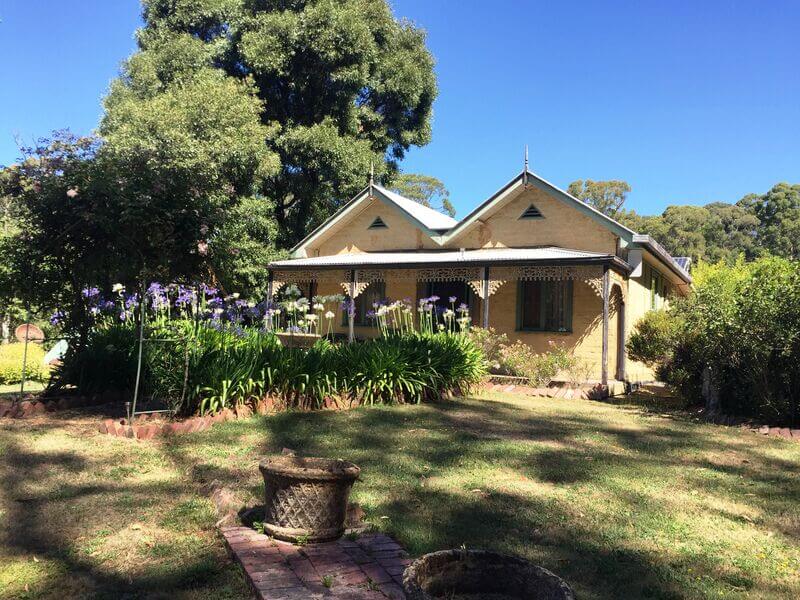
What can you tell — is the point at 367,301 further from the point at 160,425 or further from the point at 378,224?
the point at 160,425

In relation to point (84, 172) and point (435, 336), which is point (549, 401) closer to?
point (435, 336)

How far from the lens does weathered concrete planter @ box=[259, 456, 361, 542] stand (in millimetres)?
3799

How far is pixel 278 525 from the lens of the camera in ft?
12.7

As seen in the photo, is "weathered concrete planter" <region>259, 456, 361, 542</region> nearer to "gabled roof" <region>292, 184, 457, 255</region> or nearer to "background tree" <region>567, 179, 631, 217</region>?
"gabled roof" <region>292, 184, 457, 255</region>

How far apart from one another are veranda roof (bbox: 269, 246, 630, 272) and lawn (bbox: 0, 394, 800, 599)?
6160 mm

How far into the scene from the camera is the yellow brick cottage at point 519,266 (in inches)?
577

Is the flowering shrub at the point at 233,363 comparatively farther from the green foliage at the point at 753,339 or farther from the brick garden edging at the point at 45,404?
the green foliage at the point at 753,339

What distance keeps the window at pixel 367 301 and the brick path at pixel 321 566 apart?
48.7ft

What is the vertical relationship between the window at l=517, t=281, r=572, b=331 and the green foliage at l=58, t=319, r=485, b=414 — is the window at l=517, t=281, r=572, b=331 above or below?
above

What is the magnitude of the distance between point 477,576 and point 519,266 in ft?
39.6

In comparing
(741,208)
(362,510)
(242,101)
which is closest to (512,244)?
(242,101)

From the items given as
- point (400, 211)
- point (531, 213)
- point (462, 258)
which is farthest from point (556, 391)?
point (400, 211)

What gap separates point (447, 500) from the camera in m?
4.80

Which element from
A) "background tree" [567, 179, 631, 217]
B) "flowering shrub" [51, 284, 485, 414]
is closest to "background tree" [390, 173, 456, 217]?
"background tree" [567, 179, 631, 217]
